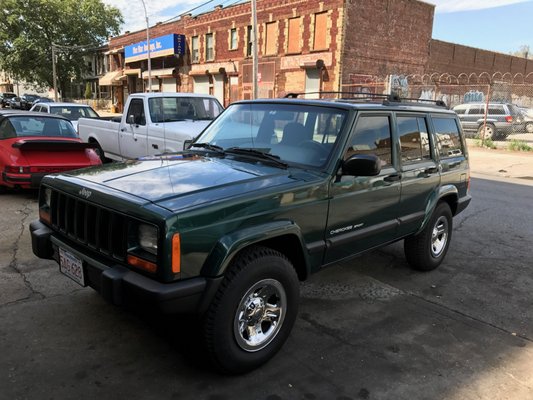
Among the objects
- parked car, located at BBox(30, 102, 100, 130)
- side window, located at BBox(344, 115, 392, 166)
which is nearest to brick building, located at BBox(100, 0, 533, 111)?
parked car, located at BBox(30, 102, 100, 130)

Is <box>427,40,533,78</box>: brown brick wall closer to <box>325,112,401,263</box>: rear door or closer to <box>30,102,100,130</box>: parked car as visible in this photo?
<box>30,102,100,130</box>: parked car

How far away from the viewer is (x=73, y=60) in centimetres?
5053

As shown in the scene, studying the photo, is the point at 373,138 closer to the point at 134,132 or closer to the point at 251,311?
the point at 251,311

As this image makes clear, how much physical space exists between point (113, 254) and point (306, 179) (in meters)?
1.42

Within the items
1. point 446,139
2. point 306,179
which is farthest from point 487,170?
point 306,179

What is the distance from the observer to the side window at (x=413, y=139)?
4.31 m

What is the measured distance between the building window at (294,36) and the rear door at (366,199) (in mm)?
24921

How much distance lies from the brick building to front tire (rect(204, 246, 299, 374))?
1822 centimetres

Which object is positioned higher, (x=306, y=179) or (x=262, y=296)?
(x=306, y=179)

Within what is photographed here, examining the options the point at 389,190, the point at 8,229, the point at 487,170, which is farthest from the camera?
the point at 487,170

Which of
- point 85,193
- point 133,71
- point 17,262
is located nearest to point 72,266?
point 85,193

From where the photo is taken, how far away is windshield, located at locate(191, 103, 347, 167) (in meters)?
3.67

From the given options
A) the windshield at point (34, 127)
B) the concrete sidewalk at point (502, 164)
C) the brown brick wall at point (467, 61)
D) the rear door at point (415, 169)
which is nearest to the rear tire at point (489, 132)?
the concrete sidewalk at point (502, 164)

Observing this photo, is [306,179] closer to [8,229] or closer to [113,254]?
[113,254]
